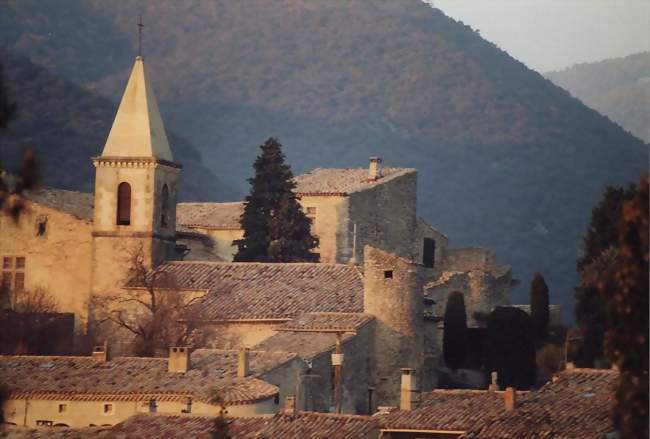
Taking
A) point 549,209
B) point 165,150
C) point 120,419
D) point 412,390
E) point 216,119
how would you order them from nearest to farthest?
point 412,390 → point 120,419 → point 165,150 → point 549,209 → point 216,119

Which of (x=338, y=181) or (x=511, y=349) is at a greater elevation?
(x=338, y=181)

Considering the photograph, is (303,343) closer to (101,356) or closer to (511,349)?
(101,356)

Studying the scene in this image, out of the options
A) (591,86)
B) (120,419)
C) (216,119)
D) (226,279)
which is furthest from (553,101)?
(120,419)

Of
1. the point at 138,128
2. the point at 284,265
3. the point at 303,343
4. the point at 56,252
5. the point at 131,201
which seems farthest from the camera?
the point at 138,128

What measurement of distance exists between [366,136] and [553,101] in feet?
37.3

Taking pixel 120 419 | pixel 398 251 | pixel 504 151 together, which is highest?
pixel 504 151

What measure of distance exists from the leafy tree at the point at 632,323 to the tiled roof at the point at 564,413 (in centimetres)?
1397

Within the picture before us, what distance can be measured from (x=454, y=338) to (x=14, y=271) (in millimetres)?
12427

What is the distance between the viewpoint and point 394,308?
6025 centimetres

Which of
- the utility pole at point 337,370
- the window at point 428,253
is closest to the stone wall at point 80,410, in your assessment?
the utility pole at point 337,370

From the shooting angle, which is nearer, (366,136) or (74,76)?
(366,136)

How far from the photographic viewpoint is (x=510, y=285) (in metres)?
72.0

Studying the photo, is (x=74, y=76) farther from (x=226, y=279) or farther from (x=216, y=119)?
(x=226, y=279)

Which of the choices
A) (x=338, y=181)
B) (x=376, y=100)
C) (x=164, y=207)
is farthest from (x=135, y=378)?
(x=376, y=100)
